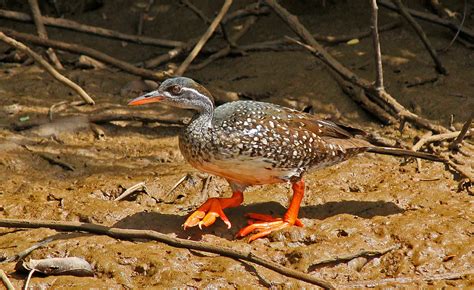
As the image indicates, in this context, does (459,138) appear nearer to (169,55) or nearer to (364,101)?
(364,101)

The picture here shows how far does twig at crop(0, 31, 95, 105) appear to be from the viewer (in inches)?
330

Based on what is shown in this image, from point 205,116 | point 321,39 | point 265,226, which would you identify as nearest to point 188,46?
point 321,39

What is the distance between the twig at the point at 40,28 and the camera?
938cm

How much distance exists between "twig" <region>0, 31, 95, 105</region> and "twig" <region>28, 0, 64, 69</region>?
82 cm

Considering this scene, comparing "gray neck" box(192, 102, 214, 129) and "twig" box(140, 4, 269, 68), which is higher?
"gray neck" box(192, 102, 214, 129)

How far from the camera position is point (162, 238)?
6250 millimetres

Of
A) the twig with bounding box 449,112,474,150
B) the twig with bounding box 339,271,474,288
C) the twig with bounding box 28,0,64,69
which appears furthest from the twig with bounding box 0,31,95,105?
the twig with bounding box 339,271,474,288

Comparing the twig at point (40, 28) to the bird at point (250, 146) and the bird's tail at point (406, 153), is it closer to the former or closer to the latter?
the bird at point (250, 146)

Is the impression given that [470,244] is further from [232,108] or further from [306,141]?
[232,108]

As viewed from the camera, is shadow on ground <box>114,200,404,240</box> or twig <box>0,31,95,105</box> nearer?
shadow on ground <box>114,200,404,240</box>

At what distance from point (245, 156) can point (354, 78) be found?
8.31ft

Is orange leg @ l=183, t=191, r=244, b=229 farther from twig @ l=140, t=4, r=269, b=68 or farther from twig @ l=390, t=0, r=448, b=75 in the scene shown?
twig @ l=390, t=0, r=448, b=75

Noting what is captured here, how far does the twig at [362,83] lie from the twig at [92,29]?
4.90ft

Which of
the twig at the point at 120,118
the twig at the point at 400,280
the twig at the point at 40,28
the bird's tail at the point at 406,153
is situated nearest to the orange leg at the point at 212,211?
the twig at the point at 400,280
